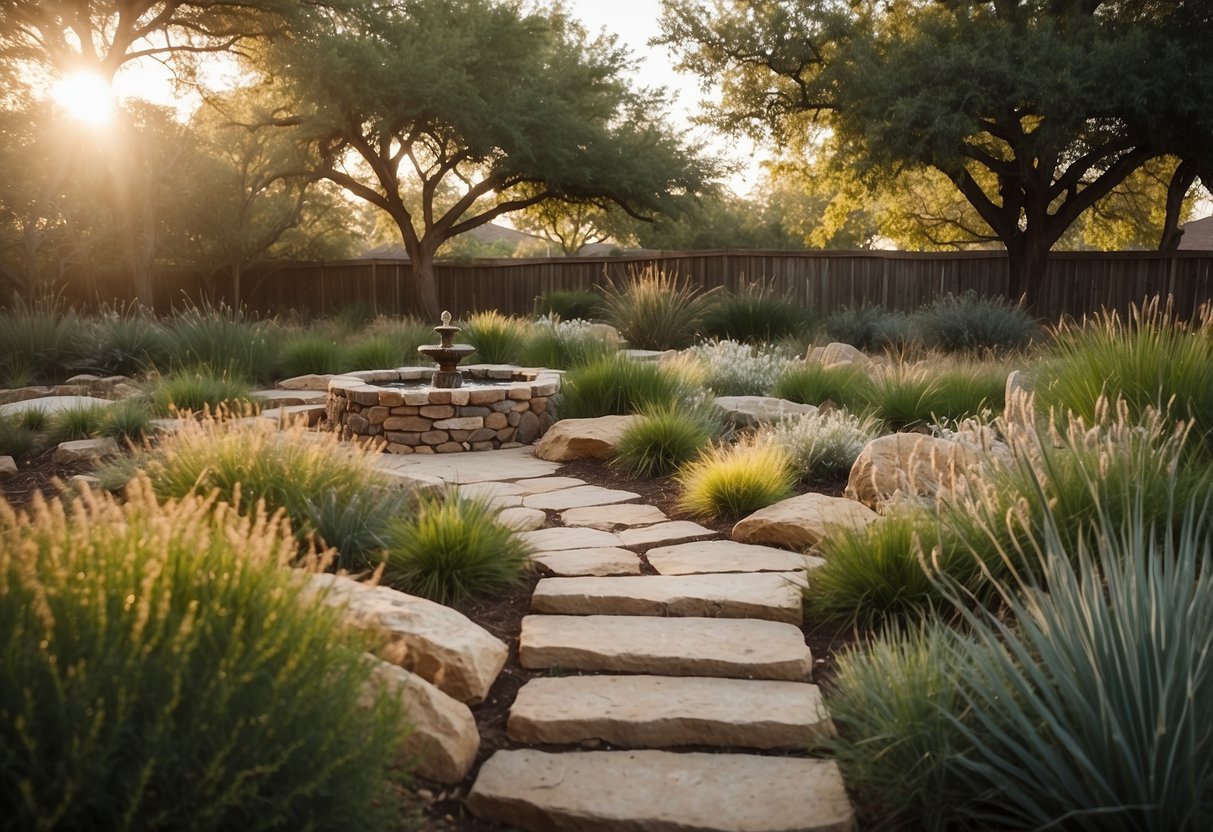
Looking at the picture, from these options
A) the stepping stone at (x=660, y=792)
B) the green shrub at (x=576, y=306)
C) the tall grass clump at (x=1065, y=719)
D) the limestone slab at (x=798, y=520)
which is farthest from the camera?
the green shrub at (x=576, y=306)

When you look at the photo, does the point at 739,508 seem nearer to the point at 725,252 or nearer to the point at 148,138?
the point at 725,252

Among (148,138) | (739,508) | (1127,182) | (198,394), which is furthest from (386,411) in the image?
(1127,182)

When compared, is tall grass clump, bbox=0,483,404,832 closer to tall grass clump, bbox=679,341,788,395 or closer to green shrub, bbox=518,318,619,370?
tall grass clump, bbox=679,341,788,395

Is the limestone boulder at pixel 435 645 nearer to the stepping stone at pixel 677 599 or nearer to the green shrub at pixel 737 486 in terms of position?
the stepping stone at pixel 677 599

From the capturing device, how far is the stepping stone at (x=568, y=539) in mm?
4520

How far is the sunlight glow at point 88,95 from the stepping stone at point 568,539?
14.9 m

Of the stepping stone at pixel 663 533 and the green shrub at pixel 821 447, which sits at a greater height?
the green shrub at pixel 821 447

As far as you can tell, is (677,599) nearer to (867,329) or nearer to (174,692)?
(174,692)

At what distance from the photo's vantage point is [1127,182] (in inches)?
846

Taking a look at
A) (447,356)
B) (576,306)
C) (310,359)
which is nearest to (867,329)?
(576,306)

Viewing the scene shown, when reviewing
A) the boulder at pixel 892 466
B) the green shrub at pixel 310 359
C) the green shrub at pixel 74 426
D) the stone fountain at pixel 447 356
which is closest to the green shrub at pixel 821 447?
the boulder at pixel 892 466

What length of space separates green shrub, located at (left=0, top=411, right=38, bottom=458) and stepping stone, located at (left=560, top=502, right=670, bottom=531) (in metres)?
4.05

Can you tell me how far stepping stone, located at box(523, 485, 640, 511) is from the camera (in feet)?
17.9

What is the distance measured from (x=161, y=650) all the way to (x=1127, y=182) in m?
23.5
